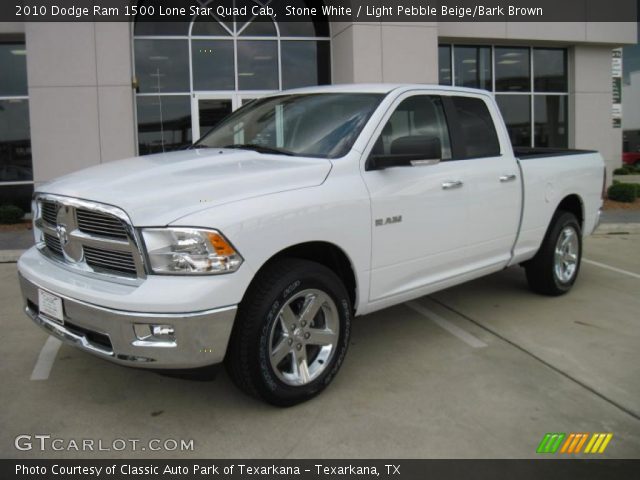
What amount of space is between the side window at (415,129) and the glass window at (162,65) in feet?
31.9

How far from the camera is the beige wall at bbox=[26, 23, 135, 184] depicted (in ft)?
39.6

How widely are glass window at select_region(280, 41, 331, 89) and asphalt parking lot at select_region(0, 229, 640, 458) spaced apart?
393 inches

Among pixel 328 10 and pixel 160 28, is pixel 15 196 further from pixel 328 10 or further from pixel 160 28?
pixel 328 10

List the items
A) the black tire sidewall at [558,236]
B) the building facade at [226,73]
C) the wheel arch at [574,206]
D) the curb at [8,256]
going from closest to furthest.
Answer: the black tire sidewall at [558,236] → the wheel arch at [574,206] → the curb at [8,256] → the building facade at [226,73]

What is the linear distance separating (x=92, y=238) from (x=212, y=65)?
11.2 meters

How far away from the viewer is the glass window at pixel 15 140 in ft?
44.5

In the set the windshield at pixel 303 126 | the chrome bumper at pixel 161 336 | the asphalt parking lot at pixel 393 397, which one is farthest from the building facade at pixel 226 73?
the chrome bumper at pixel 161 336

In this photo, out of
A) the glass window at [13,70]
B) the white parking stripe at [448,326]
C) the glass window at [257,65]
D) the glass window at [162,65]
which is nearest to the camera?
the white parking stripe at [448,326]

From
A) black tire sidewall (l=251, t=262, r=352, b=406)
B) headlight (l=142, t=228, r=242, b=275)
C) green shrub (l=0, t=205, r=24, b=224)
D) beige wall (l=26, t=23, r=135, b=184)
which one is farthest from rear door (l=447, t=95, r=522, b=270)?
green shrub (l=0, t=205, r=24, b=224)

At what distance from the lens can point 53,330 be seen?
11.7ft

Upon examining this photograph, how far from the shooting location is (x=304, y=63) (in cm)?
1448

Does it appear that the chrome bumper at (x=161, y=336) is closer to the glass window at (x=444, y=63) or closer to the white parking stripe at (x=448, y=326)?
the white parking stripe at (x=448, y=326)

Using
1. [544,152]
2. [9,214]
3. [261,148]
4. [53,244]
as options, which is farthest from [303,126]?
[9,214]

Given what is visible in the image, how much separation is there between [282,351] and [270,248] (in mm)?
628
